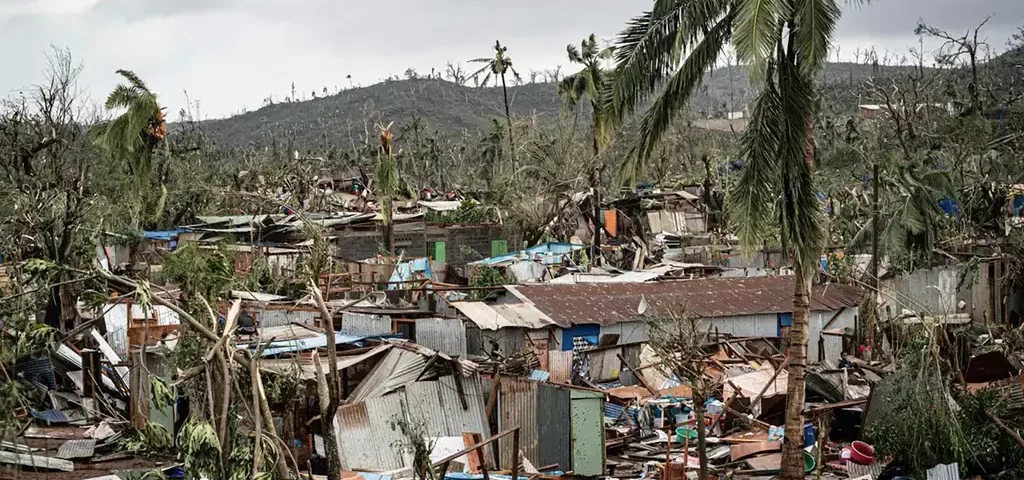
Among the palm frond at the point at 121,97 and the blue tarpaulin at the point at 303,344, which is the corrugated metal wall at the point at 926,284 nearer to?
the blue tarpaulin at the point at 303,344

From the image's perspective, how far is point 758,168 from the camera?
41.3ft

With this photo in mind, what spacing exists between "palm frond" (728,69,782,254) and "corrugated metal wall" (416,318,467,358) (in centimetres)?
657

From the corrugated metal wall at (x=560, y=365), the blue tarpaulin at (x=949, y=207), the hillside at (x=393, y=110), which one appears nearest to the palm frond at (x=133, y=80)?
the corrugated metal wall at (x=560, y=365)

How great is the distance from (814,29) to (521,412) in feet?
21.8

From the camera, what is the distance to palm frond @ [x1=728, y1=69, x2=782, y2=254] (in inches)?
495

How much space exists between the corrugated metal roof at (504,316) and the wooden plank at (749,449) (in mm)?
4761

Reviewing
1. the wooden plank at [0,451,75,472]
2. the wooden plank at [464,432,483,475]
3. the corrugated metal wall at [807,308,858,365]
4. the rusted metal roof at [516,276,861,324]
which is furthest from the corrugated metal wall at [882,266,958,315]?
the wooden plank at [0,451,75,472]

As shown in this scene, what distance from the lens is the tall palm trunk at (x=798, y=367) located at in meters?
12.9

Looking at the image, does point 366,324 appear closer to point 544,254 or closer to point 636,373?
point 636,373

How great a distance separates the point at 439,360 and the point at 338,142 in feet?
237

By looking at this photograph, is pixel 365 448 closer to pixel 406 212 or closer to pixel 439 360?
pixel 439 360

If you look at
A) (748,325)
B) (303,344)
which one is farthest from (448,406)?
(748,325)

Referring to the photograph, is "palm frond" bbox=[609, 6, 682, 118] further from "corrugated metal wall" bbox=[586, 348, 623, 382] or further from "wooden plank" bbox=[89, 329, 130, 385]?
"wooden plank" bbox=[89, 329, 130, 385]

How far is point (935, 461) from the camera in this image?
13.0m
